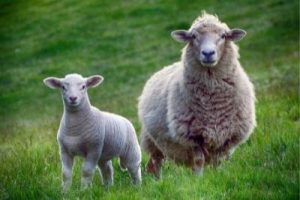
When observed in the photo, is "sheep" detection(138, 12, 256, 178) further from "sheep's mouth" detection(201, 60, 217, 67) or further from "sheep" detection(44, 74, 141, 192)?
"sheep" detection(44, 74, 141, 192)

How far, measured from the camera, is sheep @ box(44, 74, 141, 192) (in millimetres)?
6496

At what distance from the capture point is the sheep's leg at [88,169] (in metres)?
6.45

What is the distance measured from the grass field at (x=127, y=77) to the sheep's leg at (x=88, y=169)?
143 mm

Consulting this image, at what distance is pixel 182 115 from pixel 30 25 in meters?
28.0

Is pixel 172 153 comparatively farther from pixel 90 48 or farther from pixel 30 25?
pixel 30 25

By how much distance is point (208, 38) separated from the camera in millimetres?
7438

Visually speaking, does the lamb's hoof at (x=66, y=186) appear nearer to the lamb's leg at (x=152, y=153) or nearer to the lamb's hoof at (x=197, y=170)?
the lamb's hoof at (x=197, y=170)

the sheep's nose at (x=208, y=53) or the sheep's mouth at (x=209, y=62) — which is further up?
the sheep's nose at (x=208, y=53)

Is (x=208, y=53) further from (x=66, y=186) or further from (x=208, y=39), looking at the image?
(x=66, y=186)

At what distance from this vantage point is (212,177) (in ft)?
20.3

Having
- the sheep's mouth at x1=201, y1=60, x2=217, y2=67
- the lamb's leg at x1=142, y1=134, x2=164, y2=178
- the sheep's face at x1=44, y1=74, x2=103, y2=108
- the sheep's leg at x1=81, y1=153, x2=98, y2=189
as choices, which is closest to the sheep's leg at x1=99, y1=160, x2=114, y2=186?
the sheep's leg at x1=81, y1=153, x2=98, y2=189

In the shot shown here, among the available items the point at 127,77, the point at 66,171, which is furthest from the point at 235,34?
the point at 127,77

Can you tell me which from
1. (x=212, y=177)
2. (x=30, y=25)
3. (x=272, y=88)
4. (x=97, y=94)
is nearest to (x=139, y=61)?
(x=97, y=94)

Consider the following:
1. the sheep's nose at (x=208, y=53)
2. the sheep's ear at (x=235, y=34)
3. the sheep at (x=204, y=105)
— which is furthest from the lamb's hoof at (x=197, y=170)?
the sheep's ear at (x=235, y=34)
